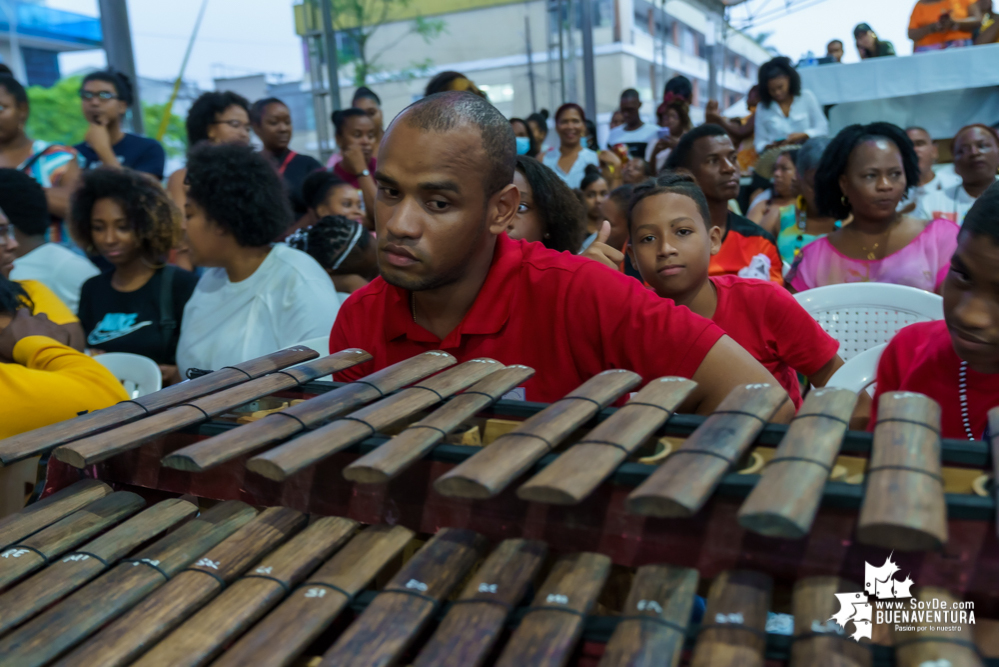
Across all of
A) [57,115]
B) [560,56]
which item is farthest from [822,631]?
[560,56]

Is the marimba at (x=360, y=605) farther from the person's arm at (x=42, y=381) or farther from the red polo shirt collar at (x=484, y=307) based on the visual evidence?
the person's arm at (x=42, y=381)

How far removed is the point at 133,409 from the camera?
1.38 metres

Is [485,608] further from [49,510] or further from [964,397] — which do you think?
[964,397]

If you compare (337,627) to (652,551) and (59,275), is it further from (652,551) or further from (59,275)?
(59,275)

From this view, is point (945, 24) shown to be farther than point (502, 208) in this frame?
Yes

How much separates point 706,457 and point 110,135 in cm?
459

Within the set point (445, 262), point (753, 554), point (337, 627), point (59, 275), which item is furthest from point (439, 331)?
point (59, 275)

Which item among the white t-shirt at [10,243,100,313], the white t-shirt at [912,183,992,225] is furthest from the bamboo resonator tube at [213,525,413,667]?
the white t-shirt at [912,183,992,225]

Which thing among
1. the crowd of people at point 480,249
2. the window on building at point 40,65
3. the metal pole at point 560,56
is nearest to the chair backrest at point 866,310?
the crowd of people at point 480,249

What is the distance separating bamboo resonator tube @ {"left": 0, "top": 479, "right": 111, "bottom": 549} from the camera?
121cm

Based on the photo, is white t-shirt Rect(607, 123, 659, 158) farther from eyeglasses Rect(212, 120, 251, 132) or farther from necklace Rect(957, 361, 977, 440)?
necklace Rect(957, 361, 977, 440)

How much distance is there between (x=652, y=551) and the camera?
3.26 feet

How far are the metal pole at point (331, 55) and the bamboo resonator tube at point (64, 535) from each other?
19.1ft

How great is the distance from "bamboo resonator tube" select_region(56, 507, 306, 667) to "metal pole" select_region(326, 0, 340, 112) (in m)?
6.01
